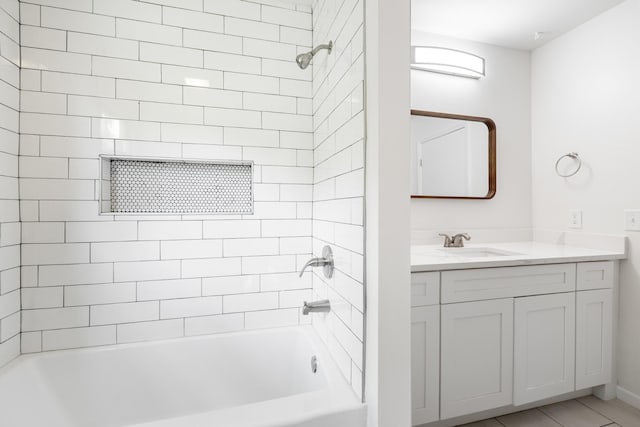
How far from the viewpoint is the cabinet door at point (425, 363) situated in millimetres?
1602

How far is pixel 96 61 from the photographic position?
149cm

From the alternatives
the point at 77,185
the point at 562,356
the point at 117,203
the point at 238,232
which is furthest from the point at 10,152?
the point at 562,356

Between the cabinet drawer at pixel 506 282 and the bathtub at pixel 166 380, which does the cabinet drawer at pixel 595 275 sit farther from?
the bathtub at pixel 166 380

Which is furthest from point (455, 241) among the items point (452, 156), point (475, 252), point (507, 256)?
point (452, 156)

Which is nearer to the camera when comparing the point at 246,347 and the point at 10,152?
the point at 10,152

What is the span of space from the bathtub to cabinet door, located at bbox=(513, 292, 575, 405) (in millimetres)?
1133

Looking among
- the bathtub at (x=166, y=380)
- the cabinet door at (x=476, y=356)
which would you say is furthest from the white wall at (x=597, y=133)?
the bathtub at (x=166, y=380)

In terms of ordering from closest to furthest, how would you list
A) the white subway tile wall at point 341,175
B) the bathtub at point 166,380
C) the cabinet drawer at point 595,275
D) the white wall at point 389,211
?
the white wall at point 389,211
the white subway tile wall at point 341,175
the bathtub at point 166,380
the cabinet drawer at point 595,275

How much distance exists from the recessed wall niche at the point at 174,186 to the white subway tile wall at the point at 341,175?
1.40 feet

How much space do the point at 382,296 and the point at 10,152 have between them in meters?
1.59

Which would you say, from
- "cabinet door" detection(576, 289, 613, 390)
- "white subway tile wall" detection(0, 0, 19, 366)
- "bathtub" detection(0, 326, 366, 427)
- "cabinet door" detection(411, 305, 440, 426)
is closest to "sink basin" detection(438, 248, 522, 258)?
"cabinet door" detection(576, 289, 613, 390)

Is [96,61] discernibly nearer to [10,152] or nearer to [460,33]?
[10,152]

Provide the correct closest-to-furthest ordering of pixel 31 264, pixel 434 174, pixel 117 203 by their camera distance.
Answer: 1. pixel 31 264
2. pixel 117 203
3. pixel 434 174

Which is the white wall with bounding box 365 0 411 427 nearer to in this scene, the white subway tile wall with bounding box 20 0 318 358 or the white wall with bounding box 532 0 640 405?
the white subway tile wall with bounding box 20 0 318 358
